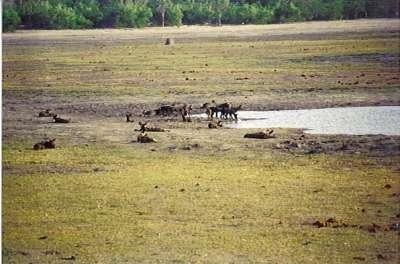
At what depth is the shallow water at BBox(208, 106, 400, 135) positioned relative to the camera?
3.76 metres

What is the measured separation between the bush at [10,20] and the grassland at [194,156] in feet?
0.20

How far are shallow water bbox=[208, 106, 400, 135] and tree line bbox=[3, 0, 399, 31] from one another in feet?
1.42

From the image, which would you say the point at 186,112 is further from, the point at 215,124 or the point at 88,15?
the point at 88,15

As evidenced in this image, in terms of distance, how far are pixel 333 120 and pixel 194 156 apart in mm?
625

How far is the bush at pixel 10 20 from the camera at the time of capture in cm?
396

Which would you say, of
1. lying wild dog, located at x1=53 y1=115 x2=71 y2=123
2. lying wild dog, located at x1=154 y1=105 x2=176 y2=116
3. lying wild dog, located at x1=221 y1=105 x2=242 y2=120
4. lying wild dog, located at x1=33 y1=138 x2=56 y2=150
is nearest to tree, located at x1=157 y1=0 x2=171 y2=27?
lying wild dog, located at x1=154 y1=105 x2=176 y2=116

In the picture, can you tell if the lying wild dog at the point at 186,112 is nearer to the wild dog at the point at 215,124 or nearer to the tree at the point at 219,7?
the wild dog at the point at 215,124

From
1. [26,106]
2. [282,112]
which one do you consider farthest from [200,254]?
[26,106]

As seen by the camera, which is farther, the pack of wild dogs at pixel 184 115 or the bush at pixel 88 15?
the bush at pixel 88 15

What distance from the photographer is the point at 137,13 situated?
13.2ft

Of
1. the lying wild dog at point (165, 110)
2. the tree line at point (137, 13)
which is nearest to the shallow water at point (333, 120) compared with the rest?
the lying wild dog at point (165, 110)

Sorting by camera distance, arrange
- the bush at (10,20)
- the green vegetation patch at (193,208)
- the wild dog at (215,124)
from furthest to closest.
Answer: the bush at (10,20), the wild dog at (215,124), the green vegetation patch at (193,208)

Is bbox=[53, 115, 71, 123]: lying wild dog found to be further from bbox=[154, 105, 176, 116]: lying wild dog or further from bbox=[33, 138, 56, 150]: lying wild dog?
bbox=[154, 105, 176, 116]: lying wild dog

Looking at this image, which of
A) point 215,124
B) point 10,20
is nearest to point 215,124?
point 215,124
